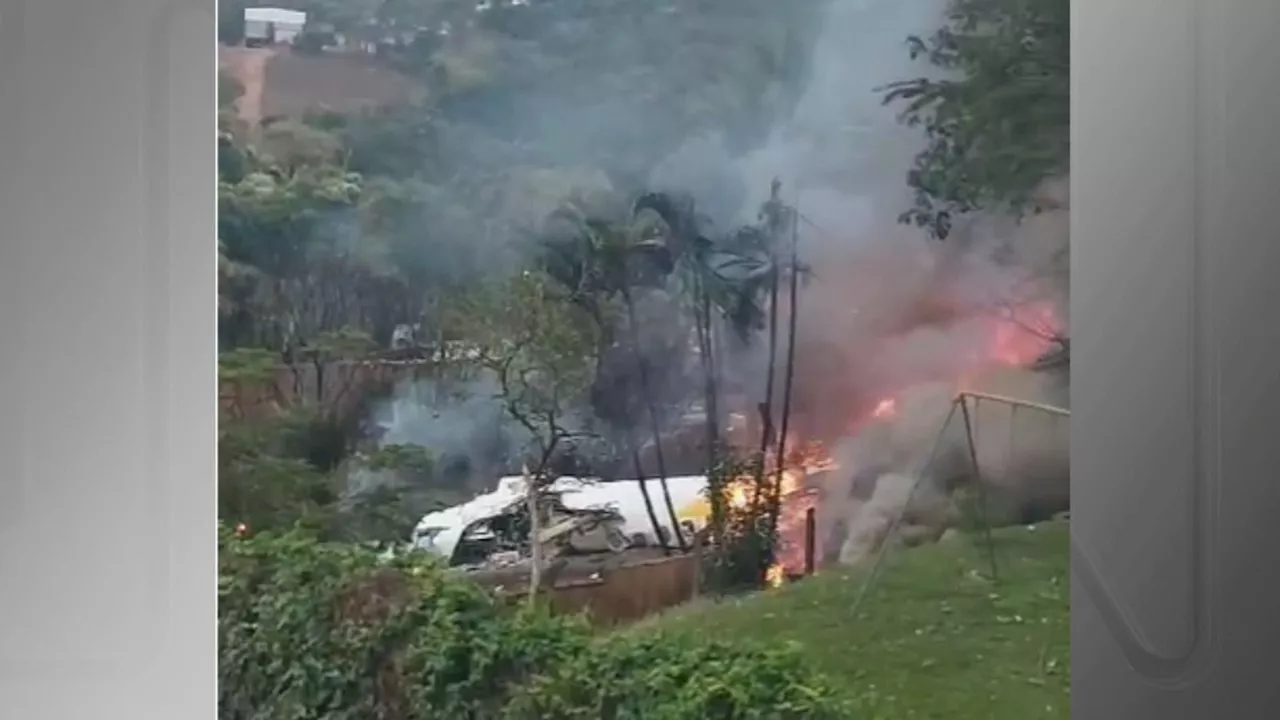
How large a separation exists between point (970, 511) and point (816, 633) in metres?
0.16

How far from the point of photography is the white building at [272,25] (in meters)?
1.00

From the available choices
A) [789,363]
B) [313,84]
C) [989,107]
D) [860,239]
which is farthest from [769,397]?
[313,84]

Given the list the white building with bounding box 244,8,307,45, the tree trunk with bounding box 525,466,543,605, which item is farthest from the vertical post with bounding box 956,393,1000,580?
the white building with bounding box 244,8,307,45

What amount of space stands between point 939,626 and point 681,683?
0.22 m

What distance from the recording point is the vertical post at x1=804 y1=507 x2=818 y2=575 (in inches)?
41.1

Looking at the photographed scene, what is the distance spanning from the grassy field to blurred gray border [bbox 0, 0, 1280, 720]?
0.04m

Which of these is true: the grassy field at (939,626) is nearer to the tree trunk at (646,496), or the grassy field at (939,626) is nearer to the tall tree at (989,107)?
the tree trunk at (646,496)

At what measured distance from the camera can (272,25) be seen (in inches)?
39.6

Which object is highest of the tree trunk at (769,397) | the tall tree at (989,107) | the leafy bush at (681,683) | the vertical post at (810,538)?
the tall tree at (989,107)

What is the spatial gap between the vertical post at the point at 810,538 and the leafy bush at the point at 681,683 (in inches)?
2.7
